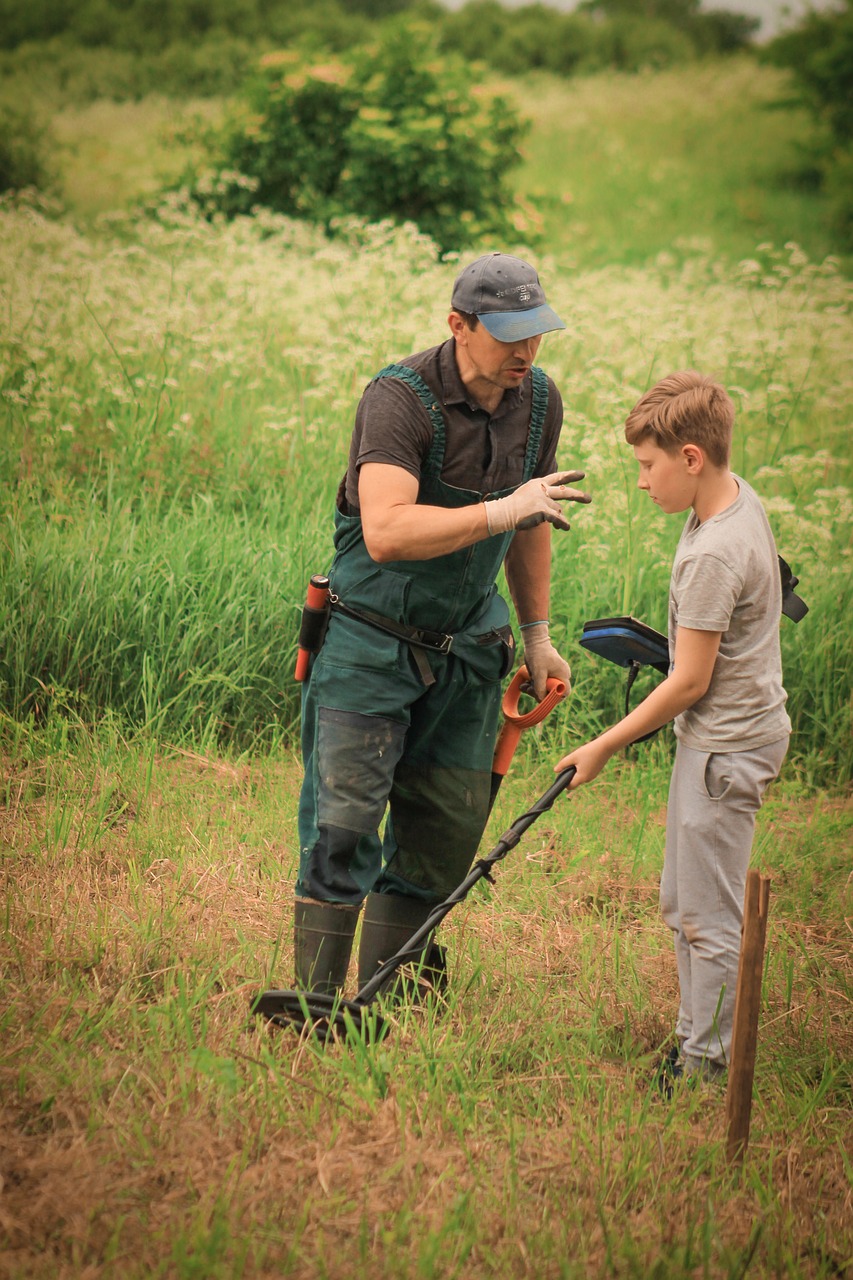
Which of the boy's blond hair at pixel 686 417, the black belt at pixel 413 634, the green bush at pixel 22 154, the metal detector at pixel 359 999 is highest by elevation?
the green bush at pixel 22 154

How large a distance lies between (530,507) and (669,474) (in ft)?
1.30

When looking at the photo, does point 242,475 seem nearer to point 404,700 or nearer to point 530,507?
point 404,700

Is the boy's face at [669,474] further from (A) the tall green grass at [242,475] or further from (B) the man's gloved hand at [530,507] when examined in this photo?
(A) the tall green grass at [242,475]

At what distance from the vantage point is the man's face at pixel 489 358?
108 inches

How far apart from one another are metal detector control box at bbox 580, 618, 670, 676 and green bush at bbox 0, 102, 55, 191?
11778 mm

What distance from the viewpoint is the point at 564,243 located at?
14.3m

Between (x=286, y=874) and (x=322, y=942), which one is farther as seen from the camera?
(x=286, y=874)

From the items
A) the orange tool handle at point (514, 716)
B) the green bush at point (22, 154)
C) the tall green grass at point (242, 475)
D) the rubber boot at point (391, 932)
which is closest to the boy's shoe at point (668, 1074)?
the rubber boot at point (391, 932)

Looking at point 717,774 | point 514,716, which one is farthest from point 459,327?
point 717,774

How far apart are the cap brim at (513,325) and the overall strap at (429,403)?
0.70ft

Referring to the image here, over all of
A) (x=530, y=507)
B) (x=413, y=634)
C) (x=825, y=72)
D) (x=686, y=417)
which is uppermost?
(x=825, y=72)

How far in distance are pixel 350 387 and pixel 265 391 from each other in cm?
70

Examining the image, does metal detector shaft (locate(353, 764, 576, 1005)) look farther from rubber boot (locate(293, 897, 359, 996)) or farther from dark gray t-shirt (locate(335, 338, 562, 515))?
dark gray t-shirt (locate(335, 338, 562, 515))

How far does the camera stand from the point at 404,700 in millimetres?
2881
